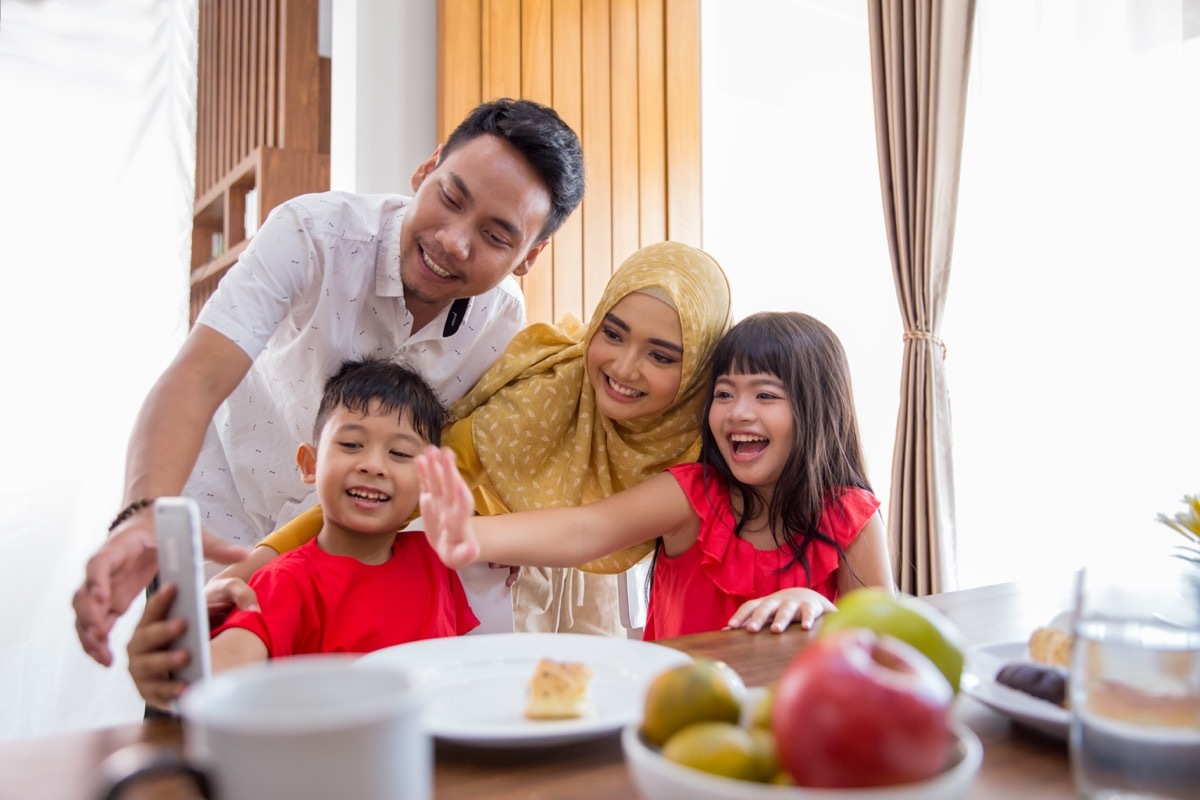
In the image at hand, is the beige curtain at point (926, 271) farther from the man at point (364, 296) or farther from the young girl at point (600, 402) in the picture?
the man at point (364, 296)

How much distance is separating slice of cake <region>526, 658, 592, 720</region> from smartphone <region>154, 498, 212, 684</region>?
25 cm

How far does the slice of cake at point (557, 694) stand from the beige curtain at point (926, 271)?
2149 millimetres

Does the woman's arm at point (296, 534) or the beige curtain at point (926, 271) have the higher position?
the beige curtain at point (926, 271)

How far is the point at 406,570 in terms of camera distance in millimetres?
1401

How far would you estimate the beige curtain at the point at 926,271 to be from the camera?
8.71 feet

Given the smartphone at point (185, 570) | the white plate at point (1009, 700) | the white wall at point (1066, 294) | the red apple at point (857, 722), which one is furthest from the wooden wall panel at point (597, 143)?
the red apple at point (857, 722)

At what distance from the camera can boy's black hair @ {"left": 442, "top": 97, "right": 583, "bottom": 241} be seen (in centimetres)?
167

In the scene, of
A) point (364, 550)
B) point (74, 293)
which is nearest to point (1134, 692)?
point (364, 550)

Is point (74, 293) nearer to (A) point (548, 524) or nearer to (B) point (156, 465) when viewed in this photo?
(B) point (156, 465)

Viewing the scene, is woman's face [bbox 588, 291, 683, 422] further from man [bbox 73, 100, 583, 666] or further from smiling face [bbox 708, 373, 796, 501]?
man [bbox 73, 100, 583, 666]

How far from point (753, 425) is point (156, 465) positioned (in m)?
0.94

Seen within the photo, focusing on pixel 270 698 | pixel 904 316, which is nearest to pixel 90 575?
pixel 270 698

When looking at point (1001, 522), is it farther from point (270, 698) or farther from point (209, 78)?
point (209, 78)

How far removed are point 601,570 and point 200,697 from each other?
1.34 m
